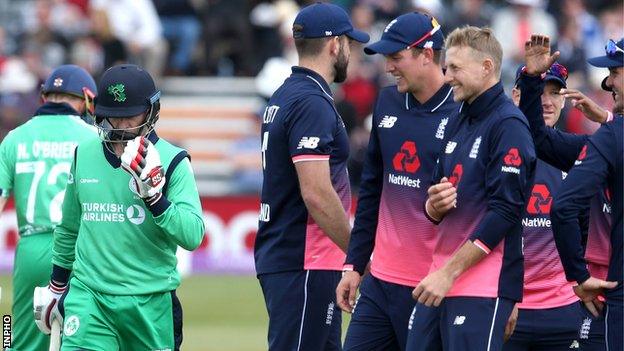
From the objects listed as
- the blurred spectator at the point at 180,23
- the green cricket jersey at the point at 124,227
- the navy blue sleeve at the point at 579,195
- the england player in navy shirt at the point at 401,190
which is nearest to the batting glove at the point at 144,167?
the green cricket jersey at the point at 124,227

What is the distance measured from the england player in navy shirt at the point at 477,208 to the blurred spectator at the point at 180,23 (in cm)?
1671

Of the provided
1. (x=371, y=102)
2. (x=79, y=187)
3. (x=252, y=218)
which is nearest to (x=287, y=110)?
(x=79, y=187)

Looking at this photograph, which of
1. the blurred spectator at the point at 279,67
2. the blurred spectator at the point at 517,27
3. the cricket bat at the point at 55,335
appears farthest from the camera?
the blurred spectator at the point at 279,67

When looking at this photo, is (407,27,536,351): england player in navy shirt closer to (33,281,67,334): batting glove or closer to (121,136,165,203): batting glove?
(121,136,165,203): batting glove

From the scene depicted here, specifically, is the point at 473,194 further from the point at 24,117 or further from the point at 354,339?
the point at 24,117

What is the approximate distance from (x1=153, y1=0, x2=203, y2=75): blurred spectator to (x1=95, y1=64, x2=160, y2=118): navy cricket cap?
16.2 meters

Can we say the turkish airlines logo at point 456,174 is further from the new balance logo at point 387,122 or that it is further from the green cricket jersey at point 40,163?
the green cricket jersey at point 40,163

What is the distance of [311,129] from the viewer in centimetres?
802

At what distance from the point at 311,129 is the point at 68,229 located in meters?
1.56

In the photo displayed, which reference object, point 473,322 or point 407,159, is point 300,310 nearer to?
point 407,159

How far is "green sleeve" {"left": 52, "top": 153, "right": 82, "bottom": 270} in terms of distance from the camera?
7.70 metres

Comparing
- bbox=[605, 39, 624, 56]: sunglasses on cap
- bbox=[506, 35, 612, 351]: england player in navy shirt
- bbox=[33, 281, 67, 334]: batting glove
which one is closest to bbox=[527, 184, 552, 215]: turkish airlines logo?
bbox=[506, 35, 612, 351]: england player in navy shirt

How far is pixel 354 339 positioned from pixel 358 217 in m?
0.77

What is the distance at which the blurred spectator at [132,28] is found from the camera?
73.7 ft
